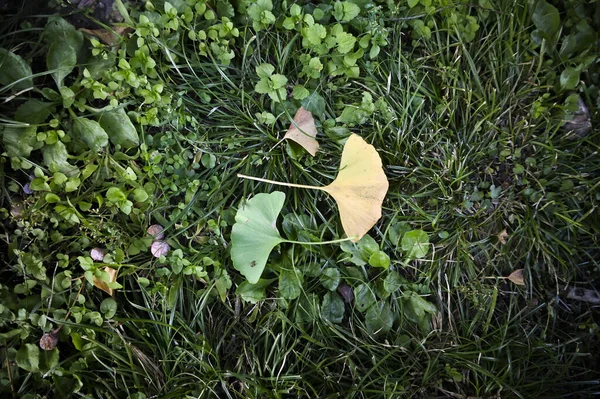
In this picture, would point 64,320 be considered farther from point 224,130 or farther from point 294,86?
point 294,86

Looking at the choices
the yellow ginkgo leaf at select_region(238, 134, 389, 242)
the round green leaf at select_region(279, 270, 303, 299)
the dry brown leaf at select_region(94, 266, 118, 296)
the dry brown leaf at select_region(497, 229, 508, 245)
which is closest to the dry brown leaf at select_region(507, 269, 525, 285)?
the dry brown leaf at select_region(497, 229, 508, 245)

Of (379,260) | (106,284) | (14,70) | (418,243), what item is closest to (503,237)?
(418,243)

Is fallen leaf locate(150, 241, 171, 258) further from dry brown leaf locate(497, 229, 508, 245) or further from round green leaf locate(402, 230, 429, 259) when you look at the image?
dry brown leaf locate(497, 229, 508, 245)

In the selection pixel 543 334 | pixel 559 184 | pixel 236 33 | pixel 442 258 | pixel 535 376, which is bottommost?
pixel 535 376

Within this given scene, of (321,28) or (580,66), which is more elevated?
(321,28)

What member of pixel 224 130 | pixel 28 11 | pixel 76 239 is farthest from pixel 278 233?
pixel 28 11

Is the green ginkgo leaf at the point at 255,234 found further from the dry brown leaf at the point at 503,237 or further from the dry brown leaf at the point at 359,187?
the dry brown leaf at the point at 503,237

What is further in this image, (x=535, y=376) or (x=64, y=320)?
(x=535, y=376)
